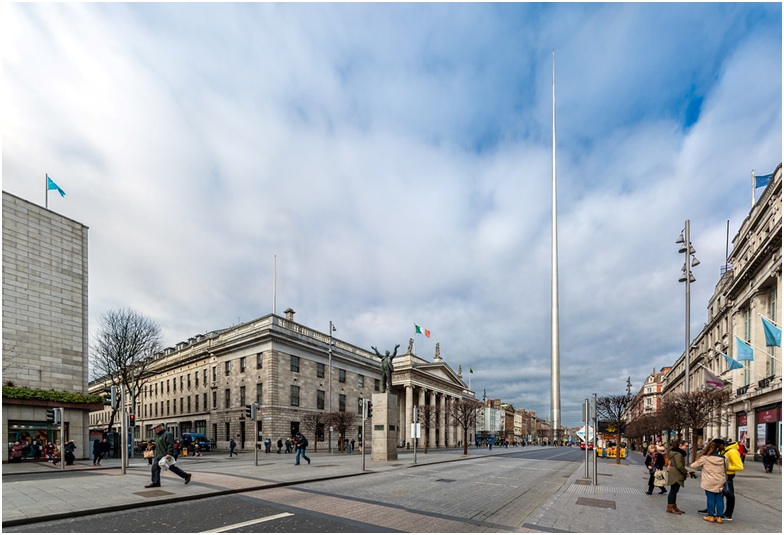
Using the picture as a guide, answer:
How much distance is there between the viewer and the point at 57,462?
26406 mm

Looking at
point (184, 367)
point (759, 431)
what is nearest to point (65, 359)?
point (184, 367)

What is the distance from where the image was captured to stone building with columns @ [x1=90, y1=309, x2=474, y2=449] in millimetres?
48781

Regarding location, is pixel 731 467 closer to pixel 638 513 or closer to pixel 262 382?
pixel 638 513

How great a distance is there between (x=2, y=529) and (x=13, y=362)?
2359 cm

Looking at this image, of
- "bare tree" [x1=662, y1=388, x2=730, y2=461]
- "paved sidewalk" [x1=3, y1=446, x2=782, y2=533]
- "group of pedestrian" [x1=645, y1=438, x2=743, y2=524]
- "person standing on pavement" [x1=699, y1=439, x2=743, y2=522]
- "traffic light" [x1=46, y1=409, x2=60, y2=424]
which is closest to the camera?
"paved sidewalk" [x1=3, y1=446, x2=782, y2=533]

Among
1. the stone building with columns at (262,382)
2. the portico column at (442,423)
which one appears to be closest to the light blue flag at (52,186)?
the stone building with columns at (262,382)

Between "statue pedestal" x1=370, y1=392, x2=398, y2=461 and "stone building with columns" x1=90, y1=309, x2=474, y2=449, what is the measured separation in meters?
14.5

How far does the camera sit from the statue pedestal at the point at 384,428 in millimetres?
27984

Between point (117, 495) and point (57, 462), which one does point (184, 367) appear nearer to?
point (57, 462)

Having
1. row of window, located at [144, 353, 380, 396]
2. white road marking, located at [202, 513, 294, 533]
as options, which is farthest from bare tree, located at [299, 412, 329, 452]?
white road marking, located at [202, 513, 294, 533]

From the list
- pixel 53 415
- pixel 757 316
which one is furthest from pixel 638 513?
A: pixel 757 316

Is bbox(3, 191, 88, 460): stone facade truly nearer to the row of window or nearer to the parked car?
the parked car

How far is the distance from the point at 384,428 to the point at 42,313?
874 inches

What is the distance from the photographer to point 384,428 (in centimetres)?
2842
